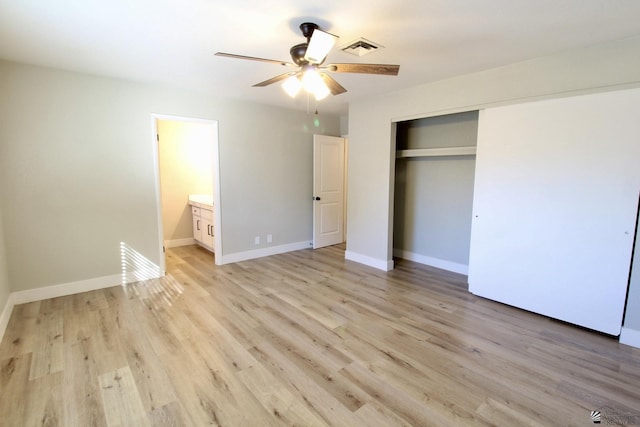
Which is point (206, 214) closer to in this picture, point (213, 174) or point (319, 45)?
point (213, 174)

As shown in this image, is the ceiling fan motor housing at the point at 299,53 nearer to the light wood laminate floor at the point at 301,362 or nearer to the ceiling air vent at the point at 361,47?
the ceiling air vent at the point at 361,47

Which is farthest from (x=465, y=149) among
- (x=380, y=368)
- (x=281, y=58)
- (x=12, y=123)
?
(x=12, y=123)

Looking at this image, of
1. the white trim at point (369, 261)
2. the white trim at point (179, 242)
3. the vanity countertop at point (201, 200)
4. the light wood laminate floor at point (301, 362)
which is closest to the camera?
the light wood laminate floor at point (301, 362)

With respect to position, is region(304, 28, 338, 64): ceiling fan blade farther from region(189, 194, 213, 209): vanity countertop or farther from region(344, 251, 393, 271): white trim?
region(189, 194, 213, 209): vanity countertop

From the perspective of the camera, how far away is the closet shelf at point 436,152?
391 centimetres

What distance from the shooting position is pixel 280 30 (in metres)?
2.36

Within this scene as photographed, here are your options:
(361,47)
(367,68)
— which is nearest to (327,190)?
(361,47)

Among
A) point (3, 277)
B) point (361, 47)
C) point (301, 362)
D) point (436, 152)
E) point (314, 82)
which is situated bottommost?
point (301, 362)

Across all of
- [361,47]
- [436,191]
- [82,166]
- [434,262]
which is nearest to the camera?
[361,47]

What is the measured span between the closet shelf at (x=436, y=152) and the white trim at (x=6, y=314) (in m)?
4.76

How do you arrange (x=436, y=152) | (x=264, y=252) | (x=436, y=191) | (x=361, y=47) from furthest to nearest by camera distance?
(x=264, y=252) → (x=436, y=191) → (x=436, y=152) → (x=361, y=47)

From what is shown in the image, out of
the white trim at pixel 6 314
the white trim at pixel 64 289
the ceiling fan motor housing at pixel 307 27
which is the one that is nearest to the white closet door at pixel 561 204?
the ceiling fan motor housing at pixel 307 27

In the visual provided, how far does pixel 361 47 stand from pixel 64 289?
4037 mm

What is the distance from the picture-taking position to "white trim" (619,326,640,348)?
254cm
